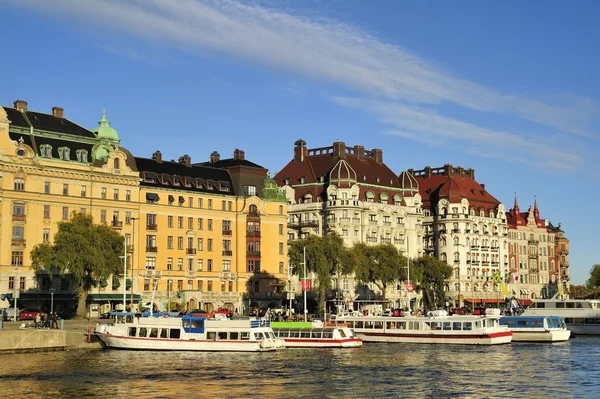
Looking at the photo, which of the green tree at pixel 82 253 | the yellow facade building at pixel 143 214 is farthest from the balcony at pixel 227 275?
the green tree at pixel 82 253

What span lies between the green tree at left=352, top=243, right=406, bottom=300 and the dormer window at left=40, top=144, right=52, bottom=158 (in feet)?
182

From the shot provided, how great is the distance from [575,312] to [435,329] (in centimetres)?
3004

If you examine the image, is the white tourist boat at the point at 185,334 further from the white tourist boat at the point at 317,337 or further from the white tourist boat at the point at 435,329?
the white tourist boat at the point at 435,329

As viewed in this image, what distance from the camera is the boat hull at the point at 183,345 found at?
96438mm

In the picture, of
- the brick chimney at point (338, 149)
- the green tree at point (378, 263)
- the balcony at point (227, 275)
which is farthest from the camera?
the brick chimney at point (338, 149)

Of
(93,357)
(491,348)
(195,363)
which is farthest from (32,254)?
(491,348)

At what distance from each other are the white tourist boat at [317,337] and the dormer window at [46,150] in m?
47.3

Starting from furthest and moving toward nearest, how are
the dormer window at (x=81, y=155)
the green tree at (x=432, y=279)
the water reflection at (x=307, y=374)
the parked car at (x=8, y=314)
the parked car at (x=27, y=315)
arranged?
the green tree at (x=432, y=279), the dormer window at (x=81, y=155), the parked car at (x=27, y=315), the parked car at (x=8, y=314), the water reflection at (x=307, y=374)

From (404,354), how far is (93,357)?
31920 millimetres

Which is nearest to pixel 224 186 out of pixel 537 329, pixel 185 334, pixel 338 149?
pixel 338 149

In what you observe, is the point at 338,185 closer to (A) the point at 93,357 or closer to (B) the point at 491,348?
(B) the point at 491,348

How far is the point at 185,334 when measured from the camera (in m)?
97.1

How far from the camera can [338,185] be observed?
7279 inches

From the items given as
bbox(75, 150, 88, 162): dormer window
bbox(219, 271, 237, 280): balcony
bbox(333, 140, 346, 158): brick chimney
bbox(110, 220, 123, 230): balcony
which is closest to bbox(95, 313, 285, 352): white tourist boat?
bbox(110, 220, 123, 230): balcony
